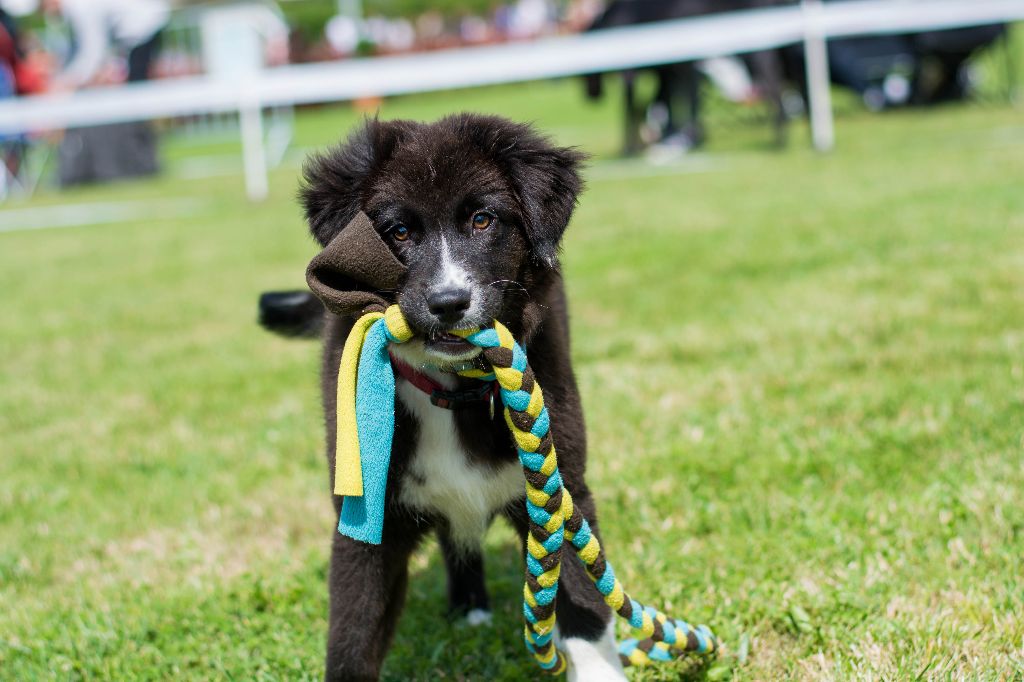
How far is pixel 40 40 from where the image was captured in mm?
32406

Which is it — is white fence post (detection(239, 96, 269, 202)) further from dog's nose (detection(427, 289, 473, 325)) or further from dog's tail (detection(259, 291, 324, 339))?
dog's nose (detection(427, 289, 473, 325))

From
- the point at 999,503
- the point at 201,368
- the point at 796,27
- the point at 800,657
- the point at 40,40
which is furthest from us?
the point at 40,40

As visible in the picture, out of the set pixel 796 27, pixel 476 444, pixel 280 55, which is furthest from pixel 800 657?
pixel 280 55

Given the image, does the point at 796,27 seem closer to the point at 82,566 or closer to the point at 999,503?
the point at 999,503

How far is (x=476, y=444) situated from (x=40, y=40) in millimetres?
34589

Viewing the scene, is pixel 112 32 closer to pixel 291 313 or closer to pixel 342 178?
pixel 291 313


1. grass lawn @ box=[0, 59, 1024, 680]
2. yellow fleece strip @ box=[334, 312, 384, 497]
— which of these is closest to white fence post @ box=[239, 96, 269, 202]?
grass lawn @ box=[0, 59, 1024, 680]

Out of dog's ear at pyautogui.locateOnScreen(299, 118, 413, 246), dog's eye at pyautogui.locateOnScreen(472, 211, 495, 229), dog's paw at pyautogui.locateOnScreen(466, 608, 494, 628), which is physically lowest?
dog's paw at pyautogui.locateOnScreen(466, 608, 494, 628)

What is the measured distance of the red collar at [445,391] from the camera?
2586 millimetres

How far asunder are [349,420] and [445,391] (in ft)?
1.10

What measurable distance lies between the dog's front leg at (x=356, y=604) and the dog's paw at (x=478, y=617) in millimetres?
686

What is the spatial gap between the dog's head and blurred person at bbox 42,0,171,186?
632 inches

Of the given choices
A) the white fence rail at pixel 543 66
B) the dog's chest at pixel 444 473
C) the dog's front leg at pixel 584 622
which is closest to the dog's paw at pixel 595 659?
the dog's front leg at pixel 584 622

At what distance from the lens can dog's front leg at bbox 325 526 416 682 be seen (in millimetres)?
2609
